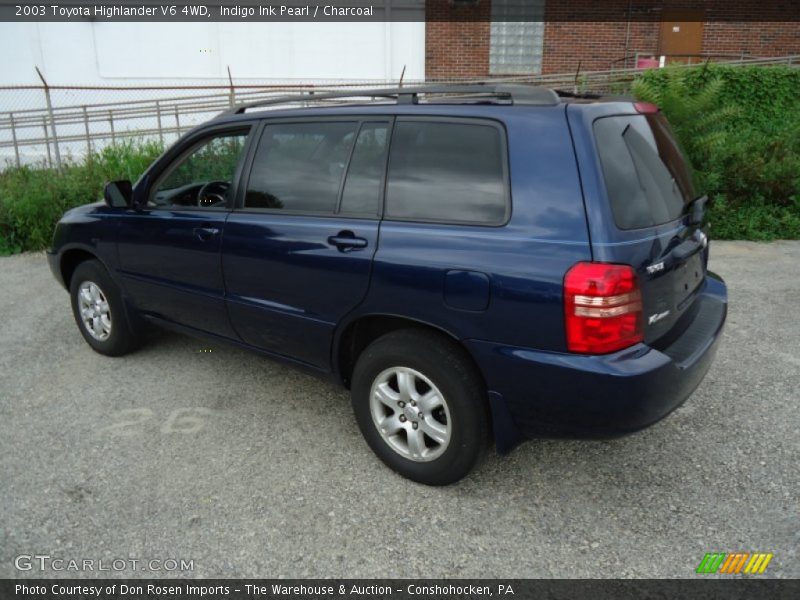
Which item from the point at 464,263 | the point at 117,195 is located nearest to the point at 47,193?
the point at 117,195

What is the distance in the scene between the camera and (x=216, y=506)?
2887mm

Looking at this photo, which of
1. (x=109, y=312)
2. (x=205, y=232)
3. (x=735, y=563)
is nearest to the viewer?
(x=735, y=563)

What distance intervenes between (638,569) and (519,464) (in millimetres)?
840

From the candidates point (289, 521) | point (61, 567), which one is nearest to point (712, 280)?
point (289, 521)

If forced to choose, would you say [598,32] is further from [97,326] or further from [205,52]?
[97,326]

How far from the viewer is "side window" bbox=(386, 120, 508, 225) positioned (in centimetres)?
265

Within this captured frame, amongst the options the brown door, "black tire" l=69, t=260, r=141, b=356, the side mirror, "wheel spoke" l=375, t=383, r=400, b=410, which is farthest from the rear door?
the brown door

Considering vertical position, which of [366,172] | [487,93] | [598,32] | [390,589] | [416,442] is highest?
[598,32]

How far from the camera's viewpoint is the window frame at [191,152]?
11.6ft

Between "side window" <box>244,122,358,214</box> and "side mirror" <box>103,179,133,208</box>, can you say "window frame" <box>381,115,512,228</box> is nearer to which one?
"side window" <box>244,122,358,214</box>

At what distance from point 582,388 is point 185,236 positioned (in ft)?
8.07

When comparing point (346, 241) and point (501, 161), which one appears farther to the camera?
point (346, 241)

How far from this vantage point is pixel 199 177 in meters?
4.14

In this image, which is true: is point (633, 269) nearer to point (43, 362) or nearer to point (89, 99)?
point (43, 362)
